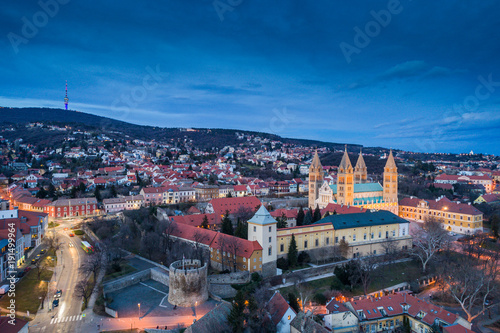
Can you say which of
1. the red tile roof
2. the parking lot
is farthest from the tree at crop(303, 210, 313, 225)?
the parking lot

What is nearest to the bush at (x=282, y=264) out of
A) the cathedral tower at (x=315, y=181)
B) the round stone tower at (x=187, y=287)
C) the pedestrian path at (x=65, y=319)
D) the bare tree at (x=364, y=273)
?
the bare tree at (x=364, y=273)

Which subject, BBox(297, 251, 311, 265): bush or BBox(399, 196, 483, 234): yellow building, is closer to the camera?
BBox(297, 251, 311, 265): bush

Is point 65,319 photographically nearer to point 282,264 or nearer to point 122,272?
point 122,272

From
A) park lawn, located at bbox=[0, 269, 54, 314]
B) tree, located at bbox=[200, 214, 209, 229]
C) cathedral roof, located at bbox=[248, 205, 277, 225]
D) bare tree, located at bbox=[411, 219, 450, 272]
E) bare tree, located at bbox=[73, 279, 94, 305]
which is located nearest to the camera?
park lawn, located at bbox=[0, 269, 54, 314]

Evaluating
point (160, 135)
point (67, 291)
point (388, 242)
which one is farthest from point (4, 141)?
point (388, 242)

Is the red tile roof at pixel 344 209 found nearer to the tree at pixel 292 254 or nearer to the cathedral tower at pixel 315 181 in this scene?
the cathedral tower at pixel 315 181

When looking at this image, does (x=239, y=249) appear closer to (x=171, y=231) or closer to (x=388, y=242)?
(x=171, y=231)

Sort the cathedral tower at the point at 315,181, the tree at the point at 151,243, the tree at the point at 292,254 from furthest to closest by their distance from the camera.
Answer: the cathedral tower at the point at 315,181 → the tree at the point at 151,243 → the tree at the point at 292,254

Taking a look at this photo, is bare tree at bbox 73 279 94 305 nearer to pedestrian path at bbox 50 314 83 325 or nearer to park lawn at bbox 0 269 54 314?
pedestrian path at bbox 50 314 83 325
